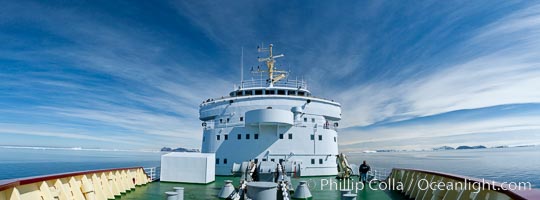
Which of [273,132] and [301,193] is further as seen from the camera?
[273,132]

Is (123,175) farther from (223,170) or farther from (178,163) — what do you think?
(223,170)

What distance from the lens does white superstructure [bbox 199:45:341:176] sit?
18.3 m

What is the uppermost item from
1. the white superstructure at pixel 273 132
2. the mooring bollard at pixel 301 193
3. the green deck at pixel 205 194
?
the white superstructure at pixel 273 132

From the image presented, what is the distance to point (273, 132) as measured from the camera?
61.0ft

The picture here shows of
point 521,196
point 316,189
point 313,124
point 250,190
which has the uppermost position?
point 313,124

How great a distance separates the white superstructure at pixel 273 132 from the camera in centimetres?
1827

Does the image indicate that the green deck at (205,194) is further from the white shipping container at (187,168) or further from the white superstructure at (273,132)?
the white superstructure at (273,132)

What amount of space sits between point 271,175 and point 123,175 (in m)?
6.34

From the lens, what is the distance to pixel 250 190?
834 cm

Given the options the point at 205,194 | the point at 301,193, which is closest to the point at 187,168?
the point at 205,194

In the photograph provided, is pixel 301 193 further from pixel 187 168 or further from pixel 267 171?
pixel 187 168

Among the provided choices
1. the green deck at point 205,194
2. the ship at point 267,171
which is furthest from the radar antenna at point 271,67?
the green deck at point 205,194

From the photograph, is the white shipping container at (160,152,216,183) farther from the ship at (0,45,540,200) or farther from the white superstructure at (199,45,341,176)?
the white superstructure at (199,45,341,176)

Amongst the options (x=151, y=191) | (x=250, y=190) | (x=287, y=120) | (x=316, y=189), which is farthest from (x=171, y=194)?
(x=287, y=120)
